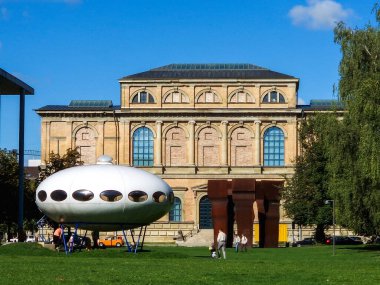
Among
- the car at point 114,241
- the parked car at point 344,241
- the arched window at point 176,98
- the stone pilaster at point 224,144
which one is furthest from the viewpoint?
the arched window at point 176,98

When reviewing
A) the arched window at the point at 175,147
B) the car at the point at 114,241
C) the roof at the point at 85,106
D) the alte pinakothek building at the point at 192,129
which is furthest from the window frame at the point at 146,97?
the car at the point at 114,241

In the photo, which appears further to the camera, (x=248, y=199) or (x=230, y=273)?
(x=248, y=199)

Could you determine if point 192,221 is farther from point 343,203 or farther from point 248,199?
point 343,203

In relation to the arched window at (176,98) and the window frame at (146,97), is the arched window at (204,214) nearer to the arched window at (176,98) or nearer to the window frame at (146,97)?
the arched window at (176,98)

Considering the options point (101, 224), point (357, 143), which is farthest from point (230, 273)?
point (357, 143)

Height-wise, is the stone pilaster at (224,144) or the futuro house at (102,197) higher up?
the stone pilaster at (224,144)

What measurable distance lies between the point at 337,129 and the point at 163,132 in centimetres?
5913

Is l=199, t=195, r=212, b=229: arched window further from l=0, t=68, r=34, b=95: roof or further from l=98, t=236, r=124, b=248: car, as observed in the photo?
l=0, t=68, r=34, b=95: roof

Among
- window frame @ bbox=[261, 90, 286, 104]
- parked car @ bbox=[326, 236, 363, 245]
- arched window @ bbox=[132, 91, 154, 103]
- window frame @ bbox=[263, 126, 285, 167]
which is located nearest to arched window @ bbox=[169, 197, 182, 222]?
window frame @ bbox=[263, 126, 285, 167]

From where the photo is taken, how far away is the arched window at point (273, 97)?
115 meters

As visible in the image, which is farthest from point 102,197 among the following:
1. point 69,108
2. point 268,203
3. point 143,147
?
point 69,108

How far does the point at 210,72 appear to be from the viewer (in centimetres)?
11831

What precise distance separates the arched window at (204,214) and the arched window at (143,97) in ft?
42.7

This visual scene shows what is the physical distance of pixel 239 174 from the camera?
114 metres
